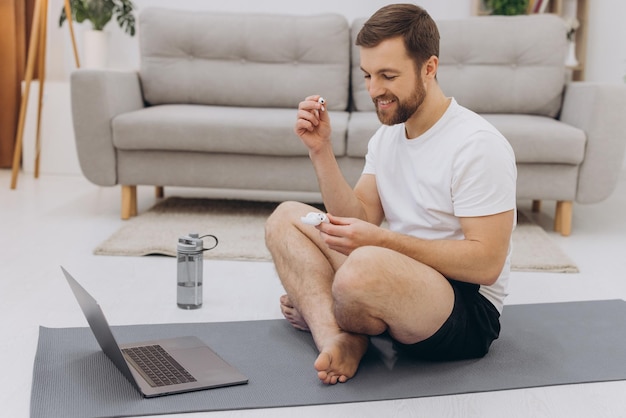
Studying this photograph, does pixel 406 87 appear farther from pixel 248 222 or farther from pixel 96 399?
pixel 248 222

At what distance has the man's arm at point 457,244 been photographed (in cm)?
173

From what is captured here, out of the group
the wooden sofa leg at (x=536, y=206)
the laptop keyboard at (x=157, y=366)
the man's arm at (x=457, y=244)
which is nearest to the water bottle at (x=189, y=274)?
the laptop keyboard at (x=157, y=366)

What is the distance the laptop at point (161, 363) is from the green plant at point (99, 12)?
311cm

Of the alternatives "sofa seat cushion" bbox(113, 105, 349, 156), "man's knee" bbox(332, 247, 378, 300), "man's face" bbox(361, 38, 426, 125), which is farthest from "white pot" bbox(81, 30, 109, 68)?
"man's knee" bbox(332, 247, 378, 300)

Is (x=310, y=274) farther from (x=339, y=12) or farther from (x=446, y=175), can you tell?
(x=339, y=12)

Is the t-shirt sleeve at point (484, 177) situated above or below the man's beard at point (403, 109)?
below

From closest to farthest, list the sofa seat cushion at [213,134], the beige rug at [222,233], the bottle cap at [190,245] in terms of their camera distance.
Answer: the bottle cap at [190,245]
the beige rug at [222,233]
the sofa seat cushion at [213,134]

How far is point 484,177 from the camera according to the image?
68.3 inches

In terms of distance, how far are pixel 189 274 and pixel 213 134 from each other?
1.21 metres

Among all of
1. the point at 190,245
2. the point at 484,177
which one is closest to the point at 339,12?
the point at 190,245

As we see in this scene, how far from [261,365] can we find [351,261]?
365 millimetres

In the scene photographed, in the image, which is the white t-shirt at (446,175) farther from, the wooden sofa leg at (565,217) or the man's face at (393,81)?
the wooden sofa leg at (565,217)

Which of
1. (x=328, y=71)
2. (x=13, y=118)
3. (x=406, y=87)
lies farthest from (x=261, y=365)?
(x=13, y=118)

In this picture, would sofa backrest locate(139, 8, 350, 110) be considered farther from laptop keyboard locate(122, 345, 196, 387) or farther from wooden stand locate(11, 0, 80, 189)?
laptop keyboard locate(122, 345, 196, 387)
